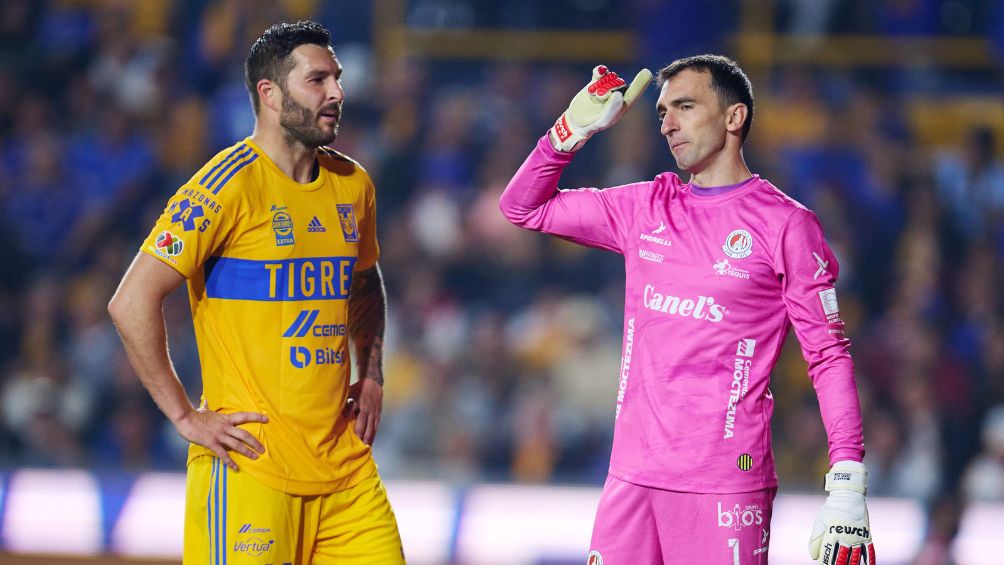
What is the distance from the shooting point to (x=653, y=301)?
4.08 m

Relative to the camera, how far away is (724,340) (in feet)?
13.0

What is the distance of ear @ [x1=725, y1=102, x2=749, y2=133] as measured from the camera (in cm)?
417

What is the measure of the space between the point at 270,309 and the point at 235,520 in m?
0.66

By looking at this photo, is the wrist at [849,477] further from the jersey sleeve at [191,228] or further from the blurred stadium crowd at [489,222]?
the blurred stadium crowd at [489,222]

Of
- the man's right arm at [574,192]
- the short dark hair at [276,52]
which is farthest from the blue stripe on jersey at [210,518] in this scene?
the man's right arm at [574,192]

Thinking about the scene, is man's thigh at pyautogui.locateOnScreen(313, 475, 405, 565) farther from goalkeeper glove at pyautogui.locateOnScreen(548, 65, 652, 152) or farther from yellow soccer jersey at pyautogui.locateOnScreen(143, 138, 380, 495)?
goalkeeper glove at pyautogui.locateOnScreen(548, 65, 652, 152)

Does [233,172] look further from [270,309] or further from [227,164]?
[270,309]

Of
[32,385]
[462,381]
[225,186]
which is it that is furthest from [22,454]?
[225,186]

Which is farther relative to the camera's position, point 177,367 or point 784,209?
point 177,367

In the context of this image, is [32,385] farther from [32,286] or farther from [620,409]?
[620,409]

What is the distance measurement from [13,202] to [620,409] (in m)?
7.22

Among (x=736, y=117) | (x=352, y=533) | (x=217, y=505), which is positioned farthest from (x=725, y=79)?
(x=217, y=505)

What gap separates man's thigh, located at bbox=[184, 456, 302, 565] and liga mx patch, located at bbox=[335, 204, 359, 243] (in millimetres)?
845

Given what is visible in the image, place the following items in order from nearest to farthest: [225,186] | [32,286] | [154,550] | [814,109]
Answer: [225,186]
[154,550]
[32,286]
[814,109]
